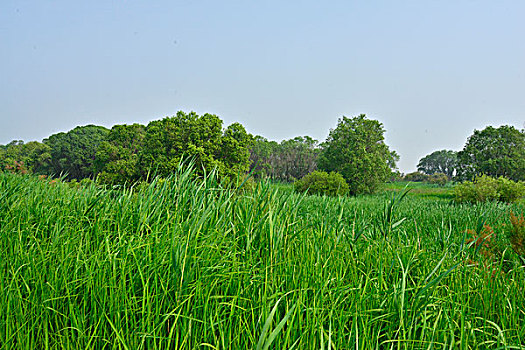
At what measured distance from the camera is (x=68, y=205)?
3.19 m

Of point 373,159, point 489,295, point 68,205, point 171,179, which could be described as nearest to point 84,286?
point 171,179

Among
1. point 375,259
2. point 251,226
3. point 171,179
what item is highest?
point 171,179

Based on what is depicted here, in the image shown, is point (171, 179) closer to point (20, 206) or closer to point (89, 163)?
point (20, 206)

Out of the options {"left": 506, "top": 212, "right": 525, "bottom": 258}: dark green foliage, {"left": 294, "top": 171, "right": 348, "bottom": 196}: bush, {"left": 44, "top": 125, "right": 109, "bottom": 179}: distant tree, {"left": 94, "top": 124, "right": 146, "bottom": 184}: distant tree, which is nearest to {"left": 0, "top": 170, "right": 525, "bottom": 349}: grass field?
{"left": 506, "top": 212, "right": 525, "bottom": 258}: dark green foliage

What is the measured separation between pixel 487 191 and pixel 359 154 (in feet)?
31.1

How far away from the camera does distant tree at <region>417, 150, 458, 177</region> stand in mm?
61309

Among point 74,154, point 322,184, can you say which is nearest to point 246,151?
point 322,184

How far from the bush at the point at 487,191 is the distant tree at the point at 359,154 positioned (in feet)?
25.6

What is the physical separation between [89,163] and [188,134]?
1799cm

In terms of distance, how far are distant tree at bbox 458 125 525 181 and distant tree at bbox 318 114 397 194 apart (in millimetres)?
6563

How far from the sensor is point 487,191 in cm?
1245

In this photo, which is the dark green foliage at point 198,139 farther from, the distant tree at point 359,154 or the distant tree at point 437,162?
the distant tree at point 437,162

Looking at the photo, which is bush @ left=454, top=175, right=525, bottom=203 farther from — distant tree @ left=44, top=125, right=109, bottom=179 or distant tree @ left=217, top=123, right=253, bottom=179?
distant tree @ left=44, top=125, right=109, bottom=179

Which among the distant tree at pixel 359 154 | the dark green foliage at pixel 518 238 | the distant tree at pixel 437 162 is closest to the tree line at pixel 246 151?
the distant tree at pixel 359 154
